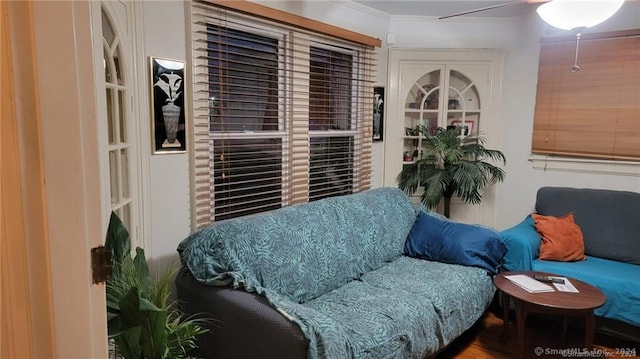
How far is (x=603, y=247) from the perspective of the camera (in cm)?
323

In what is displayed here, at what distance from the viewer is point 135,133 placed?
2115 millimetres

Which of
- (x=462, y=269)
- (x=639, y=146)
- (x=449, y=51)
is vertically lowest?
(x=462, y=269)

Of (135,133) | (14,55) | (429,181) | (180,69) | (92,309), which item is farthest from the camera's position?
(429,181)

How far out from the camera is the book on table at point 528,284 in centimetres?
250

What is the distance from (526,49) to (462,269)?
2253 mm

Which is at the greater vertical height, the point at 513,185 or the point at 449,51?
the point at 449,51

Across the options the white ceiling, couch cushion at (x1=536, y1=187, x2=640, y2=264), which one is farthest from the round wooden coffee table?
the white ceiling

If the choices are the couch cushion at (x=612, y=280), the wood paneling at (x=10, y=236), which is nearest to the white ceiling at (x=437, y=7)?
the couch cushion at (x=612, y=280)

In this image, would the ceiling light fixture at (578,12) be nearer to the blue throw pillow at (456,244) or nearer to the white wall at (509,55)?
the blue throw pillow at (456,244)

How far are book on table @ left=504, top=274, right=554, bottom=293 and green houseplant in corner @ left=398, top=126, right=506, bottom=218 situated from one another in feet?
3.66

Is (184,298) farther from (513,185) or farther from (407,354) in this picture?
(513,185)

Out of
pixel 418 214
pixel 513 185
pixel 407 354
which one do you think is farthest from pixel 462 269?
pixel 513 185

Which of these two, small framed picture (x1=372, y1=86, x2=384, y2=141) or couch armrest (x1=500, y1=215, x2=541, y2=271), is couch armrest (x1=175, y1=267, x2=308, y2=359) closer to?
couch armrest (x1=500, y1=215, x2=541, y2=271)

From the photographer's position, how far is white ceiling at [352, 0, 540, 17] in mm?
3502
